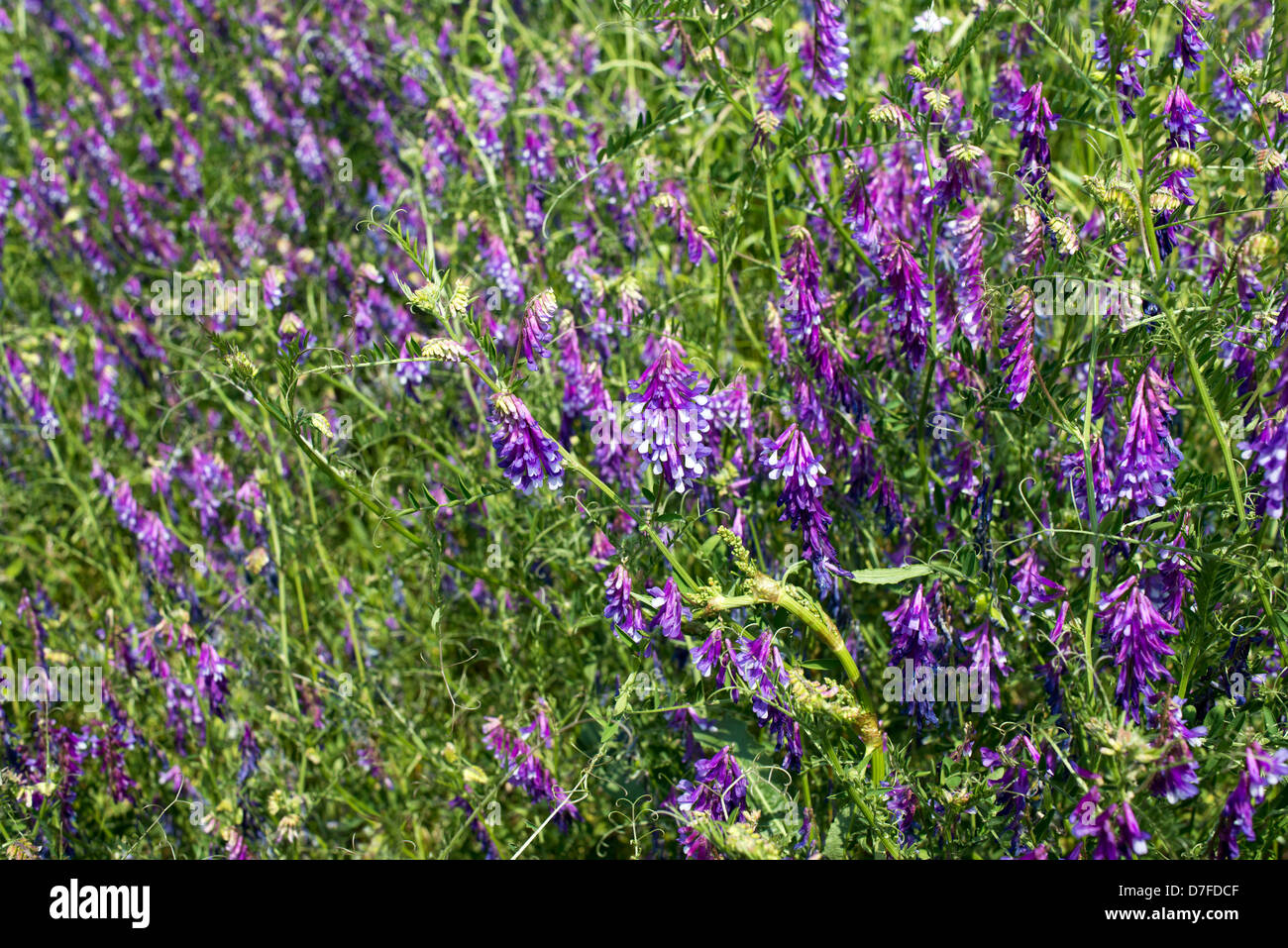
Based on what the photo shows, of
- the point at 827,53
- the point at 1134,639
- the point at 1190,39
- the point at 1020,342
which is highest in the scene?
the point at 827,53

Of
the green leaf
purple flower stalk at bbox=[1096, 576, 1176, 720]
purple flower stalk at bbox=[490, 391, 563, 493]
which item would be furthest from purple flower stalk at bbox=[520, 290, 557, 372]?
purple flower stalk at bbox=[1096, 576, 1176, 720]

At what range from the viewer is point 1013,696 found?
9.40ft

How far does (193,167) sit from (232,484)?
1889mm

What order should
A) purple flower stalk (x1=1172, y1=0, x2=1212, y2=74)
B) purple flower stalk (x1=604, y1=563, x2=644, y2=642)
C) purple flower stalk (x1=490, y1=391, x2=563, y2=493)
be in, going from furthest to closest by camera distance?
1. purple flower stalk (x1=1172, y1=0, x2=1212, y2=74)
2. purple flower stalk (x1=604, y1=563, x2=644, y2=642)
3. purple flower stalk (x1=490, y1=391, x2=563, y2=493)

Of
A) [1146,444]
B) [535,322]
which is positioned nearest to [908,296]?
[1146,444]

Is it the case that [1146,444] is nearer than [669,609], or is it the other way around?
[1146,444]

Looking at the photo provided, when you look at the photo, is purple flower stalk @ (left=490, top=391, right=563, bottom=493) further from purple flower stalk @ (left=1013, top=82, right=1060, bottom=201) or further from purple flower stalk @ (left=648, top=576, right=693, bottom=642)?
purple flower stalk @ (left=1013, top=82, right=1060, bottom=201)

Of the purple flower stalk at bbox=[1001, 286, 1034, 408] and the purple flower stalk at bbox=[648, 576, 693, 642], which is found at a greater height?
the purple flower stalk at bbox=[1001, 286, 1034, 408]

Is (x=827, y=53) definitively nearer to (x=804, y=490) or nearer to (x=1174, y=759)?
(x=804, y=490)

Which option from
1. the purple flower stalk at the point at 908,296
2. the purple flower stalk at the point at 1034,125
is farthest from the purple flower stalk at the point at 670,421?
the purple flower stalk at the point at 1034,125

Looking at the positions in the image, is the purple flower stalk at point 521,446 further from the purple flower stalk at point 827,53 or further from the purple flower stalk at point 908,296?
the purple flower stalk at point 827,53

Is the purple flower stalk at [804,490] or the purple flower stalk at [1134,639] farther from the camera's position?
the purple flower stalk at [804,490]
